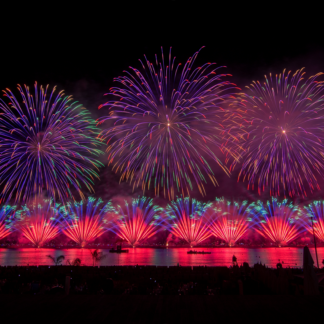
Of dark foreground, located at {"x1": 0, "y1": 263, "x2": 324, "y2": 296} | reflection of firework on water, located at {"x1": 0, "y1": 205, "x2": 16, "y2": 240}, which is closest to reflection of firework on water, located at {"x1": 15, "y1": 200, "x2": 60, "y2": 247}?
reflection of firework on water, located at {"x1": 0, "y1": 205, "x2": 16, "y2": 240}

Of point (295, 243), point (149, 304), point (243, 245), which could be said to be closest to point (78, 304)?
point (149, 304)

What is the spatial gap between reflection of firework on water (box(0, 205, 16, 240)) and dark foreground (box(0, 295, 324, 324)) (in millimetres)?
74473

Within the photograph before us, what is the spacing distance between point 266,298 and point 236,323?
2.38 metres

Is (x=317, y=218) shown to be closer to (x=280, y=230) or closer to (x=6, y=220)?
(x=280, y=230)

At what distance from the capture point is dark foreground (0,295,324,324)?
7984 mm

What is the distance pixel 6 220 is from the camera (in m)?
81.7

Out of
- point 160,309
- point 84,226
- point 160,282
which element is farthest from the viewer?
point 84,226

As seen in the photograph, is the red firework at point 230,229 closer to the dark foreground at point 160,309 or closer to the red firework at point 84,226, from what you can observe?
the red firework at point 84,226

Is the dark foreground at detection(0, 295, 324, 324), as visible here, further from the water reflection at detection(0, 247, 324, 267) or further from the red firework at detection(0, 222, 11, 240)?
the red firework at detection(0, 222, 11, 240)

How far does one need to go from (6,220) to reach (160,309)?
290 feet

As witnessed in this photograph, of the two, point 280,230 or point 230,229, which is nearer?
point 280,230

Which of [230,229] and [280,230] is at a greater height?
[230,229]

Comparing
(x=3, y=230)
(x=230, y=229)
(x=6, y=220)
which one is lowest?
(x=3, y=230)

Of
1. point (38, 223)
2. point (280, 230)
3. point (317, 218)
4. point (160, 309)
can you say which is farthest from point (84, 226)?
point (160, 309)
